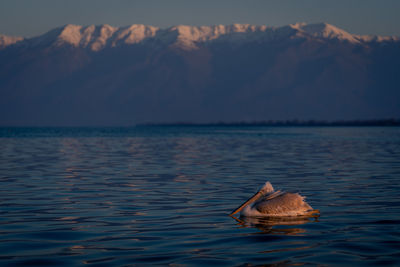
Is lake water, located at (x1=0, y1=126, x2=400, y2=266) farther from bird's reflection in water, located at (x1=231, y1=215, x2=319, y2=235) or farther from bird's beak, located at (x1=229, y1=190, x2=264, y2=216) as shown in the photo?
bird's beak, located at (x1=229, y1=190, x2=264, y2=216)

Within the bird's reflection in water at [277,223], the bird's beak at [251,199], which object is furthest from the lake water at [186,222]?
the bird's beak at [251,199]

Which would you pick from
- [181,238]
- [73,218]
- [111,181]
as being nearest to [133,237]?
[181,238]

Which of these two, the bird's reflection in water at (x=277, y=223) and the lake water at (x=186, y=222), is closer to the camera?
the lake water at (x=186, y=222)

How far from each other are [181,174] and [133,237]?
1146cm

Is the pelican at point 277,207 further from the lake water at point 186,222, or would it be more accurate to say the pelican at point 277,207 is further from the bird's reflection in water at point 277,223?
the lake water at point 186,222

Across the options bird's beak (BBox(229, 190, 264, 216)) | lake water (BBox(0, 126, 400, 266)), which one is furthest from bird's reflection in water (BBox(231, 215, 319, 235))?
bird's beak (BBox(229, 190, 264, 216))

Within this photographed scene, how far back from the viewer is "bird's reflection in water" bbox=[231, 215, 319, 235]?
33.3 ft

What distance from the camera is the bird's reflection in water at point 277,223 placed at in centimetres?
1015

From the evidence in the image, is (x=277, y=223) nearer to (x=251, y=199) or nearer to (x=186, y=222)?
(x=251, y=199)

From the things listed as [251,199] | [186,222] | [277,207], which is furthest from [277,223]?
[186,222]

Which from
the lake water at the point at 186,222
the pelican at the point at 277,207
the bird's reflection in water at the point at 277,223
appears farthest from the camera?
the pelican at the point at 277,207

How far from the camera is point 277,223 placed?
10906 mm

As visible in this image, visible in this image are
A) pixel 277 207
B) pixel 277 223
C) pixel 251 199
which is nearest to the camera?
pixel 277 223

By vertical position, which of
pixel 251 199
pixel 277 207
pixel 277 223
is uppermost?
pixel 251 199
